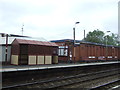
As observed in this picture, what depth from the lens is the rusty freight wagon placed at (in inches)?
592

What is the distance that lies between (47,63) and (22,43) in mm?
3793

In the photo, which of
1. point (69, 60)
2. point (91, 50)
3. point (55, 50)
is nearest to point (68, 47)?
point (69, 60)

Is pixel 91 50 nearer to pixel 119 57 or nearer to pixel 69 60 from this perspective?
pixel 69 60

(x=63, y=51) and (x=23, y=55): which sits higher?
(x=63, y=51)

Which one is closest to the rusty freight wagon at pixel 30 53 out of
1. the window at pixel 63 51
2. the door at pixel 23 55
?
the door at pixel 23 55

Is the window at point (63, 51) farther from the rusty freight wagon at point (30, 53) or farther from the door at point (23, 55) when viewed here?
the door at point (23, 55)

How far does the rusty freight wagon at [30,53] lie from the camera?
49.4 feet

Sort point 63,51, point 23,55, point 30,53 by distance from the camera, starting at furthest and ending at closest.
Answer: point 63,51 → point 30,53 → point 23,55

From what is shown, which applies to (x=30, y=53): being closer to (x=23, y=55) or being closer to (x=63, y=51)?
(x=23, y=55)

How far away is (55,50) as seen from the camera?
720 inches

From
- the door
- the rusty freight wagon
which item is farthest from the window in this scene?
the door

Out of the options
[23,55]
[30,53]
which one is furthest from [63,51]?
[23,55]

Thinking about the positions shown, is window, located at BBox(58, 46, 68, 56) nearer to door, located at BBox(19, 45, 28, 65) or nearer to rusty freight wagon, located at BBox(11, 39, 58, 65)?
rusty freight wagon, located at BBox(11, 39, 58, 65)

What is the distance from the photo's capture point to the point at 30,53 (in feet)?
50.8
